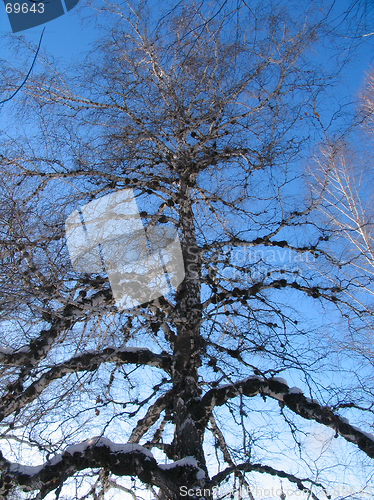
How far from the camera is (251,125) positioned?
455 centimetres

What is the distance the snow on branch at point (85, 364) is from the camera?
9.72 feet

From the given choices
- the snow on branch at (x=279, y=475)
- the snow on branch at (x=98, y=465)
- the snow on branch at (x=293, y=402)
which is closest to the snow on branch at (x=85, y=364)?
the snow on branch at (x=98, y=465)

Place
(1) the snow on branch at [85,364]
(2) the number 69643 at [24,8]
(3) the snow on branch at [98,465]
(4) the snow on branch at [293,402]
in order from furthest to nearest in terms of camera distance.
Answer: (2) the number 69643 at [24,8], (1) the snow on branch at [85,364], (4) the snow on branch at [293,402], (3) the snow on branch at [98,465]

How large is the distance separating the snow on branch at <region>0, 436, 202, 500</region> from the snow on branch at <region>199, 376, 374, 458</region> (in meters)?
0.58

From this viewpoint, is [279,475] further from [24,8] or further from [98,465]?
[24,8]

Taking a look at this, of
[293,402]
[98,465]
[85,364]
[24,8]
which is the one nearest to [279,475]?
[293,402]

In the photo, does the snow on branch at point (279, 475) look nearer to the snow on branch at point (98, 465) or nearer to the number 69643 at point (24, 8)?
the snow on branch at point (98, 465)

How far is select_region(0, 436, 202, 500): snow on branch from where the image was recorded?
8.49ft

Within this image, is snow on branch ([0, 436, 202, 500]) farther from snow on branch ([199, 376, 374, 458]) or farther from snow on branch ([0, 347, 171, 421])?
snow on branch ([199, 376, 374, 458])

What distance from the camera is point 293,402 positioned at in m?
3.12

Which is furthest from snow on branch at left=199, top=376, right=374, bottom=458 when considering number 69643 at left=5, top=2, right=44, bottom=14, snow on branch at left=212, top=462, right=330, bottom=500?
number 69643 at left=5, top=2, right=44, bottom=14

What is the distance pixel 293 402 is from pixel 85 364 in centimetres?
215

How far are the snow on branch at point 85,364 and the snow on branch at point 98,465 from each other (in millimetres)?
451

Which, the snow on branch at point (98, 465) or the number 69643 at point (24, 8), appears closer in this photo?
the snow on branch at point (98, 465)
